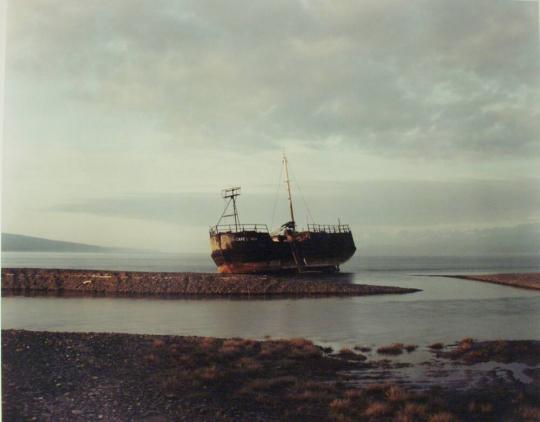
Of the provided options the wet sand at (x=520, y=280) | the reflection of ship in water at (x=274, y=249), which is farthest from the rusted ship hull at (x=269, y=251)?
the wet sand at (x=520, y=280)

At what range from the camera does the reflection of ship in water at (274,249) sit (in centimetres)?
3984

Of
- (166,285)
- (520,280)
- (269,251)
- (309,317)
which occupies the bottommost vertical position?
(520,280)

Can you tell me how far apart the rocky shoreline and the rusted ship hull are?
6741mm

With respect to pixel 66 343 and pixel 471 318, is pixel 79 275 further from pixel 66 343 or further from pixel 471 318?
pixel 471 318

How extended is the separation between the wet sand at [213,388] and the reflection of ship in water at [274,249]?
2463 cm

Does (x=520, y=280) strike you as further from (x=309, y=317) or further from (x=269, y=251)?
(x=309, y=317)

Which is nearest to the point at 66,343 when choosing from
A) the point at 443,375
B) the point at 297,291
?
the point at 443,375

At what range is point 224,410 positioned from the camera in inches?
363

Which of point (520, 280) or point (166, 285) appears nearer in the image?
point (166, 285)

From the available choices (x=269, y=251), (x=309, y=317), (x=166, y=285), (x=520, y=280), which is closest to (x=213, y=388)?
(x=309, y=317)

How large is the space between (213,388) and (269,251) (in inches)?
1206

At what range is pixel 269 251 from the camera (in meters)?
40.8

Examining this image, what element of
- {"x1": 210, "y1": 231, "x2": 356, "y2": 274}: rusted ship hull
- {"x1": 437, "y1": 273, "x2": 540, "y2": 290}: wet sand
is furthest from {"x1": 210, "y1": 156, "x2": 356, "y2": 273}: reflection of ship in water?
{"x1": 437, "y1": 273, "x2": 540, "y2": 290}: wet sand

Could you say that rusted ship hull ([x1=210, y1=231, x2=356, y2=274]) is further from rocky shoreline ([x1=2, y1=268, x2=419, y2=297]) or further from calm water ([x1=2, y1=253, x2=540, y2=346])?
calm water ([x1=2, y1=253, x2=540, y2=346])
